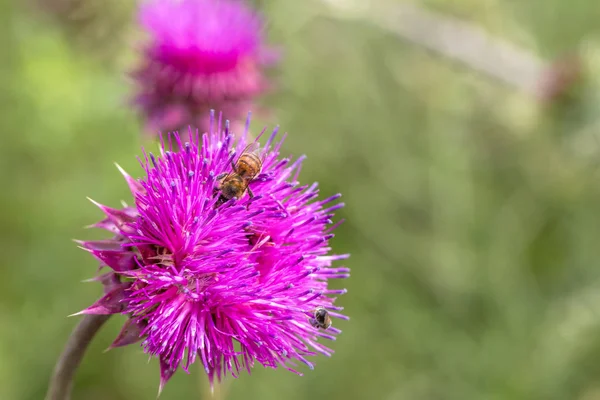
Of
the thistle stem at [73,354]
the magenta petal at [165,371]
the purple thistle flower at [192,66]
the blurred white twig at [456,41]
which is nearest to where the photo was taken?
the thistle stem at [73,354]

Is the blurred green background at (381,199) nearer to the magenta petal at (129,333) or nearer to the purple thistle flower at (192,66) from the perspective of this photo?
the purple thistle flower at (192,66)

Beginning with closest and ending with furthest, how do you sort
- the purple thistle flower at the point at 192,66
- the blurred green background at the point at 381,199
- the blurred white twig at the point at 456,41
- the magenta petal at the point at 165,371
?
the magenta petal at the point at 165,371 → the purple thistle flower at the point at 192,66 → the blurred green background at the point at 381,199 → the blurred white twig at the point at 456,41

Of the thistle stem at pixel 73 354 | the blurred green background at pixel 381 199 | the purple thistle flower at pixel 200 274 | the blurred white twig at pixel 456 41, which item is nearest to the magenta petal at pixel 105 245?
the purple thistle flower at pixel 200 274

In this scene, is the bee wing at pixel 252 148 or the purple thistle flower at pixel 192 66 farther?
the purple thistle flower at pixel 192 66

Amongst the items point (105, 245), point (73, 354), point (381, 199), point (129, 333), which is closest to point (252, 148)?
point (105, 245)

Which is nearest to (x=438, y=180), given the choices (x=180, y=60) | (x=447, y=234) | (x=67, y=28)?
(x=447, y=234)

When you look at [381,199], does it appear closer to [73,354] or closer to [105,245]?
[105,245]
